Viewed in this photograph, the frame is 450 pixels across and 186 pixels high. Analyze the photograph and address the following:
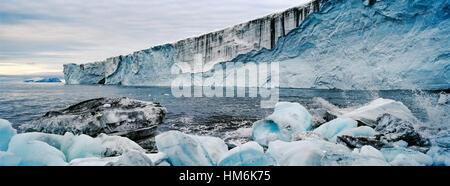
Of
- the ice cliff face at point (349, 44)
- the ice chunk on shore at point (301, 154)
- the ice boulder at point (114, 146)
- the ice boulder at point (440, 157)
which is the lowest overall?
the ice boulder at point (114, 146)

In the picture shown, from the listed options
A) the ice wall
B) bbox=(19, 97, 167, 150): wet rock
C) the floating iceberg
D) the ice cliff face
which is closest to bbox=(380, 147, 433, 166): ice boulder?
the floating iceberg

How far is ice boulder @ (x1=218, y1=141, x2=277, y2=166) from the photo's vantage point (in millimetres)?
1907

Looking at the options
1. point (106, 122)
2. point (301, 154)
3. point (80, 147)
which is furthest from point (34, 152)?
point (301, 154)

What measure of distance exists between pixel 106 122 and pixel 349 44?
48.5 ft

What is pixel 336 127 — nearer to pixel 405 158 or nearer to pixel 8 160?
pixel 405 158

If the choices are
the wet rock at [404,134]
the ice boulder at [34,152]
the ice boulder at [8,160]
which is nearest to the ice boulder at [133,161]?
the ice boulder at [34,152]

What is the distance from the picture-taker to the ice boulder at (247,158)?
1907mm

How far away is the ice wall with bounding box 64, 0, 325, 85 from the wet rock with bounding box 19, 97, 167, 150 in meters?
14.0

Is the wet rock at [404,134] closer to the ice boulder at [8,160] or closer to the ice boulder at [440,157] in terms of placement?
the ice boulder at [440,157]

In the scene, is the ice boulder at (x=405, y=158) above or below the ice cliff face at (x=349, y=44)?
below

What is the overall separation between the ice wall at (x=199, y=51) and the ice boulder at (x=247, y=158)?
15.0 metres

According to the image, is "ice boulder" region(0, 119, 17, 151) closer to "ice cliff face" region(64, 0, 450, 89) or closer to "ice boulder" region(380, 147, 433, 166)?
"ice boulder" region(380, 147, 433, 166)
